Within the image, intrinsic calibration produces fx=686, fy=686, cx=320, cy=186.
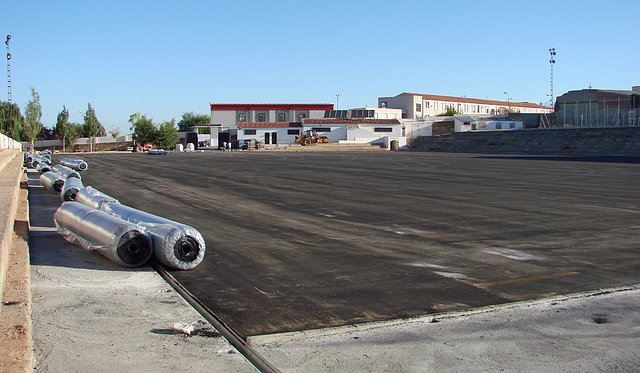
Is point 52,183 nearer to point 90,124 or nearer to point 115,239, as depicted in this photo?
point 115,239

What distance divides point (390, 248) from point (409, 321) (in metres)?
4.11

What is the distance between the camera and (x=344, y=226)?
13.4 m

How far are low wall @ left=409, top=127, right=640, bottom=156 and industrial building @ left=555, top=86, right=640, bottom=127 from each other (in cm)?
668

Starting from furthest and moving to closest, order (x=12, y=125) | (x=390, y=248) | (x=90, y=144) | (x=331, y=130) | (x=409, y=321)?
(x=90, y=144) < (x=331, y=130) < (x=12, y=125) < (x=390, y=248) < (x=409, y=321)

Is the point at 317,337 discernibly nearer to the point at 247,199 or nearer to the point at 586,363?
the point at 586,363

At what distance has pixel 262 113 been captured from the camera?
12531 centimetres

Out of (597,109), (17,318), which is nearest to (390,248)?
(17,318)

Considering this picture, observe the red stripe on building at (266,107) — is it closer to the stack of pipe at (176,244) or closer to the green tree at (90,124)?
the green tree at (90,124)

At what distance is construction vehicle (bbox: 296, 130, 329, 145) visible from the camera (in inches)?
3723

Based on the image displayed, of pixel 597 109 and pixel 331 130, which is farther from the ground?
pixel 597 109

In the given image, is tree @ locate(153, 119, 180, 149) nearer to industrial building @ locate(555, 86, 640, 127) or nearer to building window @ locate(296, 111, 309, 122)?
building window @ locate(296, 111, 309, 122)

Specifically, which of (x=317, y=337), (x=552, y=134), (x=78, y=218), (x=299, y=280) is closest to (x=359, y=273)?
(x=299, y=280)

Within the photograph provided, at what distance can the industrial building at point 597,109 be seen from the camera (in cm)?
6900

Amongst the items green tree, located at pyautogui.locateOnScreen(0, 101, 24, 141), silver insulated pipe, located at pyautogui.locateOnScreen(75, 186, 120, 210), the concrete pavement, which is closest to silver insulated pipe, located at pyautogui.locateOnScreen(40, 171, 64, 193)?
silver insulated pipe, located at pyautogui.locateOnScreen(75, 186, 120, 210)
